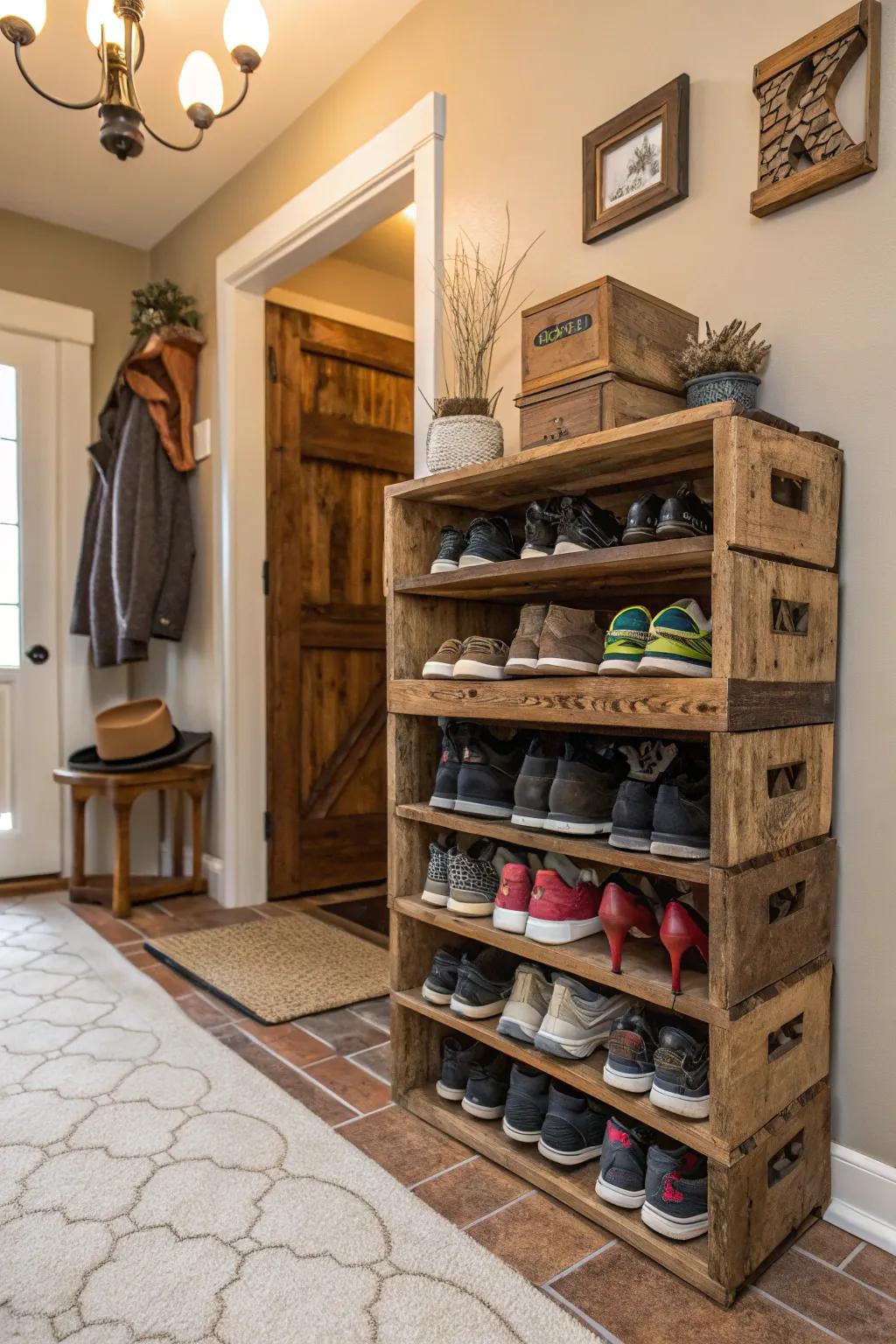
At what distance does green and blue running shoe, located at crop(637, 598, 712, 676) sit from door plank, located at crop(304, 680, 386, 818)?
91.2 inches

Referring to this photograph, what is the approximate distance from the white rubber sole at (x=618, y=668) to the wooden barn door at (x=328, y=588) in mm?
2095

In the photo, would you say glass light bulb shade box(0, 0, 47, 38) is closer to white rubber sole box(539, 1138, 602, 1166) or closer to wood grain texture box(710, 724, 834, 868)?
wood grain texture box(710, 724, 834, 868)

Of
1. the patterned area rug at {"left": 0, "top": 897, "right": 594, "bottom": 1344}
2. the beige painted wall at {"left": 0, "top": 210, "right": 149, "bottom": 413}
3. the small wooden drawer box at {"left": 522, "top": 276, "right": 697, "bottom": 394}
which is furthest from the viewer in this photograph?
the beige painted wall at {"left": 0, "top": 210, "right": 149, "bottom": 413}

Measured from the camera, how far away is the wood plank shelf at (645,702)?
1.21 metres

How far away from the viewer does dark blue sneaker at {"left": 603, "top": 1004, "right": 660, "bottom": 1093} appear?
1335mm

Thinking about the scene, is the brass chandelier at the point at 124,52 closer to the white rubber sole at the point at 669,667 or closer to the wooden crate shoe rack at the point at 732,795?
the wooden crate shoe rack at the point at 732,795

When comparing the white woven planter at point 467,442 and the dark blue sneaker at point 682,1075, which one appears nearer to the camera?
the dark blue sneaker at point 682,1075

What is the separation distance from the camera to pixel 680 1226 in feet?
4.18

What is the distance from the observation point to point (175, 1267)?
49.9 inches

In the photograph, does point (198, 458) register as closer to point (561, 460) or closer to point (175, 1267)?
point (561, 460)

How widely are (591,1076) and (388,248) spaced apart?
3.07m

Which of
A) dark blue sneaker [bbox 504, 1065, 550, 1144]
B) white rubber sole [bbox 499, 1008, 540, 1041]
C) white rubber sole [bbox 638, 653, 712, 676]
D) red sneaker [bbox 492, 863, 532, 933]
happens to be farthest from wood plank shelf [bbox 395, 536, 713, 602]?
dark blue sneaker [bbox 504, 1065, 550, 1144]

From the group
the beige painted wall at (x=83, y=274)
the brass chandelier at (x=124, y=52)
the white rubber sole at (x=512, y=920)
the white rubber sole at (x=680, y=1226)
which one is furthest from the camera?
the beige painted wall at (x=83, y=274)

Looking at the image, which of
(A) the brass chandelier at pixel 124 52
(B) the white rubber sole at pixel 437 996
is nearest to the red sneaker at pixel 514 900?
(B) the white rubber sole at pixel 437 996
